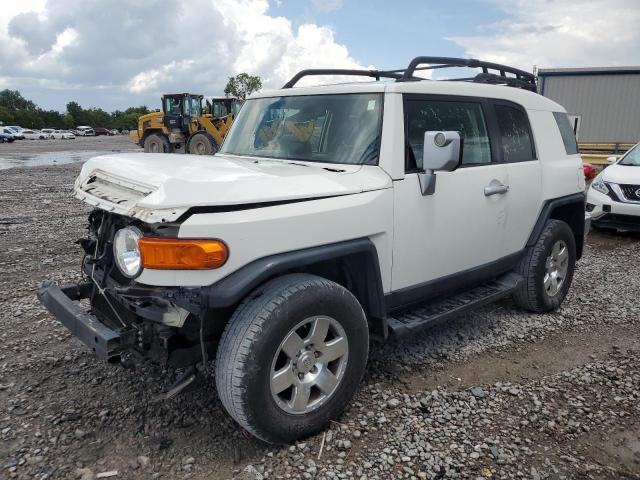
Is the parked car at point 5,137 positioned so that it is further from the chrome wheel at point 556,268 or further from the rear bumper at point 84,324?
the chrome wheel at point 556,268

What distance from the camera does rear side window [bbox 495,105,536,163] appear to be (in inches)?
165

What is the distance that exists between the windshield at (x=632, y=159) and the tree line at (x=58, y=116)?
296 ft

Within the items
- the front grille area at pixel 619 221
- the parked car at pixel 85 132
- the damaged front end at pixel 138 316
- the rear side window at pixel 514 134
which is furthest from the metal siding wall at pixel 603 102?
the parked car at pixel 85 132

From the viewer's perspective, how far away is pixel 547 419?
10.4ft

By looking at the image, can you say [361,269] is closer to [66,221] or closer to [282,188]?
[282,188]

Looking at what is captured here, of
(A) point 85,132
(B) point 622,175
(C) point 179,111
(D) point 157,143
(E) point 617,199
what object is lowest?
(E) point 617,199

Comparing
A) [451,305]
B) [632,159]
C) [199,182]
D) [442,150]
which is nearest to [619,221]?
[632,159]

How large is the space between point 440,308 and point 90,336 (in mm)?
2302

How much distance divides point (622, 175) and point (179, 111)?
59.6ft

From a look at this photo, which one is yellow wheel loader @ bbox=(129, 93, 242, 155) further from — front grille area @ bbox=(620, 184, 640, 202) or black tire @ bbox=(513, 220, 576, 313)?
black tire @ bbox=(513, 220, 576, 313)

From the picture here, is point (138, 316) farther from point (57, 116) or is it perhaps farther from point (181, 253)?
point (57, 116)

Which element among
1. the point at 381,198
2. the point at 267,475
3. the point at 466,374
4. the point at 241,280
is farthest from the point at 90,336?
the point at 466,374

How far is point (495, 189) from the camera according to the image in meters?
3.91

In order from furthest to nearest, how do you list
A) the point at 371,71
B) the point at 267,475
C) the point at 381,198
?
the point at 371,71 < the point at 381,198 < the point at 267,475
